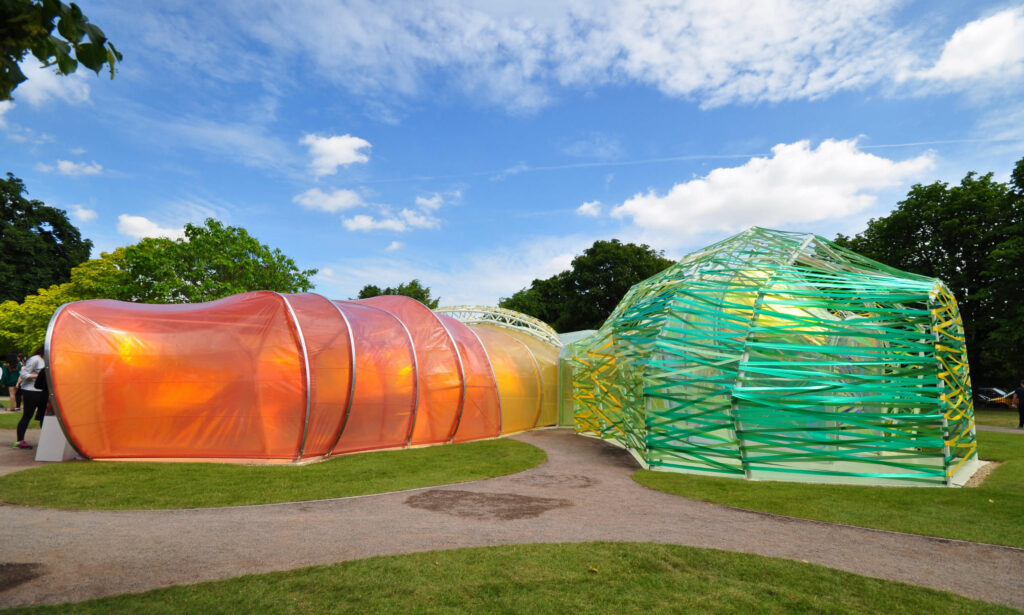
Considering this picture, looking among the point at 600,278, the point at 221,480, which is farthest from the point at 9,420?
the point at 600,278

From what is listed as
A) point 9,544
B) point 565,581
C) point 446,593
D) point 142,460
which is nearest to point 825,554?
point 565,581

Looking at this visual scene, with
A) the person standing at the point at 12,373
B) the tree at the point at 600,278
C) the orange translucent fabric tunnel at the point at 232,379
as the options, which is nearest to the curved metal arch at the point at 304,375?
the orange translucent fabric tunnel at the point at 232,379

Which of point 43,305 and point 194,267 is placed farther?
point 43,305

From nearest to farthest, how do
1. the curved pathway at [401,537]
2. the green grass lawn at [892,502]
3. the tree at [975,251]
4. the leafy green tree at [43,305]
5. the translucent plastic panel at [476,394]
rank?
1. the curved pathway at [401,537]
2. the green grass lawn at [892,502]
3. the translucent plastic panel at [476,394]
4. the tree at [975,251]
5. the leafy green tree at [43,305]

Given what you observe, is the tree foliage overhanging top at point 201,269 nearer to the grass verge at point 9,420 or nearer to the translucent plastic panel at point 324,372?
the grass verge at point 9,420

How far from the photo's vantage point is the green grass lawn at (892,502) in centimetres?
762

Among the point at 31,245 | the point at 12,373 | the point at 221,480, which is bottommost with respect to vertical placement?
the point at 221,480

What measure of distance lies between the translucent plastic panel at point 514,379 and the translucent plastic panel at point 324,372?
6714 mm

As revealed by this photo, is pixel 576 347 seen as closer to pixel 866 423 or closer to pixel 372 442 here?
pixel 372 442

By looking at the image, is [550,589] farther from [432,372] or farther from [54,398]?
[432,372]

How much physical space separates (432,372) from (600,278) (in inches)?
1317

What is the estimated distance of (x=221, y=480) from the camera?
10.1 m

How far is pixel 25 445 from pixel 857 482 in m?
18.4

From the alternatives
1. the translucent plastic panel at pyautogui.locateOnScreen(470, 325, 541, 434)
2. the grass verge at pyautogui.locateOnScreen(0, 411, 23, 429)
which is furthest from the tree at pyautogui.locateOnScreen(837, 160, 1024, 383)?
the grass verge at pyautogui.locateOnScreen(0, 411, 23, 429)
